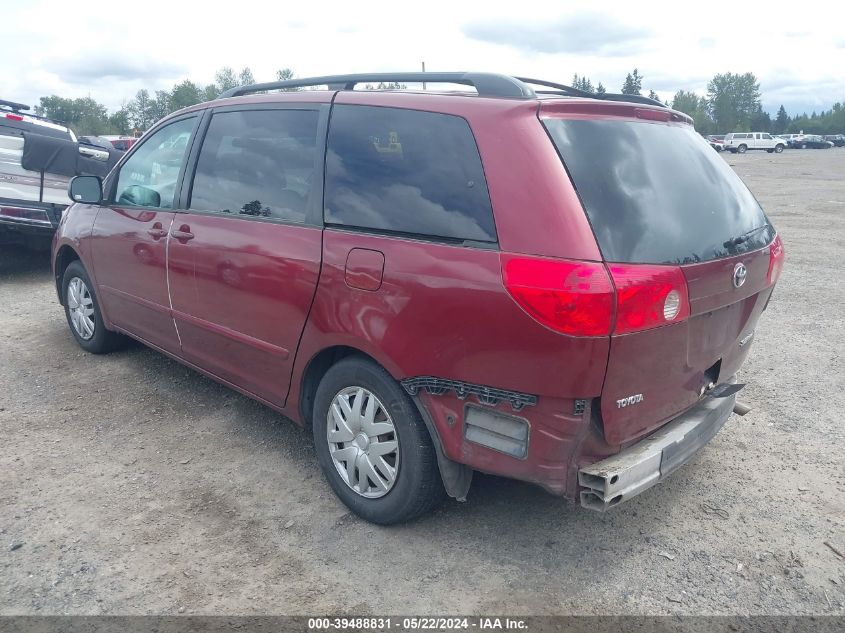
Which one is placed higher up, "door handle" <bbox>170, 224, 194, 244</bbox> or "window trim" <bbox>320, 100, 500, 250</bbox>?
"window trim" <bbox>320, 100, 500, 250</bbox>

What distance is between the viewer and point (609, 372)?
2514 mm

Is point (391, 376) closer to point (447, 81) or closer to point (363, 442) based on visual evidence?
point (363, 442)

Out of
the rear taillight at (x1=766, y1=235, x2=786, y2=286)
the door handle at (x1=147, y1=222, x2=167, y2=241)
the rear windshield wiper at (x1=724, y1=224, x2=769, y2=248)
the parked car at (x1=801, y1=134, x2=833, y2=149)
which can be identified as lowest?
the parked car at (x1=801, y1=134, x2=833, y2=149)

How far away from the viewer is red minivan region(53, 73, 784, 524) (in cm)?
254

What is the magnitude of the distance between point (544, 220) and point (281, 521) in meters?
1.82

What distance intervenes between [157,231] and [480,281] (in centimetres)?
251

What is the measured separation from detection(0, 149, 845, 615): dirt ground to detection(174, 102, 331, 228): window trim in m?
1.30

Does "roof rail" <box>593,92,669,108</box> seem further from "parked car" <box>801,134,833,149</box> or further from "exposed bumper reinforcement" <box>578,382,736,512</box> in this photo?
"parked car" <box>801,134,833,149</box>

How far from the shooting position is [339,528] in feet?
10.4

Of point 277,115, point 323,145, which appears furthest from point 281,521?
point 277,115

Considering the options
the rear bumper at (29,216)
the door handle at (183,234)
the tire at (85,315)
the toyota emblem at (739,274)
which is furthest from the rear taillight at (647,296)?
the rear bumper at (29,216)

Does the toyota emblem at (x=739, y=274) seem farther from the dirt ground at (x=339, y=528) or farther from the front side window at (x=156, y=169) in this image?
the front side window at (x=156, y=169)

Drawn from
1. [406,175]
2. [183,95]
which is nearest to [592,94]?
[406,175]

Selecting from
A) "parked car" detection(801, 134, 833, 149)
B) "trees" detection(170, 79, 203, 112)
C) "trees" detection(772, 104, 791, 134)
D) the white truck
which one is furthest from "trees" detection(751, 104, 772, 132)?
the white truck
